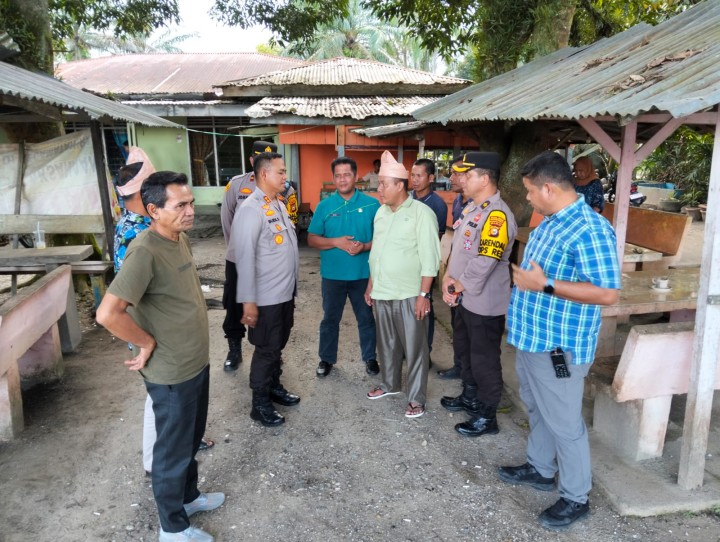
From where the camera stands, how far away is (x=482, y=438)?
3516mm

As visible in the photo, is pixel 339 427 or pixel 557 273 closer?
pixel 557 273

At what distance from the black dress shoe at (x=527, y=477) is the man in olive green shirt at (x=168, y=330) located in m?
1.65

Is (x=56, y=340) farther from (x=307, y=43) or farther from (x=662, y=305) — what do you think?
(x=307, y=43)

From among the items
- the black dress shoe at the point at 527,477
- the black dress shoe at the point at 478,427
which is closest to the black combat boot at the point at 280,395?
the black dress shoe at the point at 478,427

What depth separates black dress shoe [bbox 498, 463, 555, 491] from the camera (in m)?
2.96

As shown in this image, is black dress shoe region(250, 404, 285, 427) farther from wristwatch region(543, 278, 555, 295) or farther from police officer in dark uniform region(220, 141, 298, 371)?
wristwatch region(543, 278, 555, 295)

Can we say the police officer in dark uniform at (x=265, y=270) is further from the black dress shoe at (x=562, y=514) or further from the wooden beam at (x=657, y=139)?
the wooden beam at (x=657, y=139)

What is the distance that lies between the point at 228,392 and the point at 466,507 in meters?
2.15

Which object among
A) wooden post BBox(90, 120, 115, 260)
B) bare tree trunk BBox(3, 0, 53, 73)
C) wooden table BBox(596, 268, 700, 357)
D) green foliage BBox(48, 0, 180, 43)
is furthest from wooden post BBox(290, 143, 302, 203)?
wooden table BBox(596, 268, 700, 357)

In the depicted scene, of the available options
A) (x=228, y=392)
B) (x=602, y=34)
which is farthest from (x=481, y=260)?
(x=602, y=34)

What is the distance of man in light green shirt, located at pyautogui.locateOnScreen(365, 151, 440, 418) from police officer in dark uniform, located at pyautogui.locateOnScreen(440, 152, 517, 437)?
194 millimetres

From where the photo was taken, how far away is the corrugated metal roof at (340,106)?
8.82 metres

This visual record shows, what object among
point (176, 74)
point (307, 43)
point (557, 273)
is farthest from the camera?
point (176, 74)

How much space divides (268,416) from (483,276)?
1.76 meters
